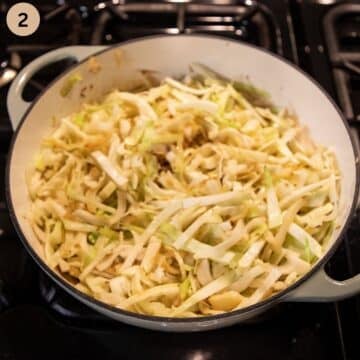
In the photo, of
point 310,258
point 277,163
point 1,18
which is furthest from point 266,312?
point 1,18

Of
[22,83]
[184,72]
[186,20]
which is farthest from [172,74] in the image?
[22,83]

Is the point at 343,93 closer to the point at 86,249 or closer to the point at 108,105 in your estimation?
the point at 108,105

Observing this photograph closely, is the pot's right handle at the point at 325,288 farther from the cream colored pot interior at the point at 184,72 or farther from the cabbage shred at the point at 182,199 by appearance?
the cream colored pot interior at the point at 184,72

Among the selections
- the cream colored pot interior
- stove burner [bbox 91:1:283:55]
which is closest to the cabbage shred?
the cream colored pot interior

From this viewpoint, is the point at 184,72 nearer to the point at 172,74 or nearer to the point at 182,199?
the point at 172,74

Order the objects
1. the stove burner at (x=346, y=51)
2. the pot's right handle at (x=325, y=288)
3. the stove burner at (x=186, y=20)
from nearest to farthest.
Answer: the pot's right handle at (x=325, y=288) < the stove burner at (x=346, y=51) < the stove burner at (x=186, y=20)

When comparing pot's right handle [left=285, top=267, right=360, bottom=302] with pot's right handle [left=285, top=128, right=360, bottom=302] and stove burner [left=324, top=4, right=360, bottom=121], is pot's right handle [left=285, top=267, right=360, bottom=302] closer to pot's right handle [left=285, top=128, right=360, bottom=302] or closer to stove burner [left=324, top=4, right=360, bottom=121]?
pot's right handle [left=285, top=128, right=360, bottom=302]

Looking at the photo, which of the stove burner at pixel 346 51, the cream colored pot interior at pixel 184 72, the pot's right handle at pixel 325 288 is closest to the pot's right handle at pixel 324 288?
the pot's right handle at pixel 325 288
